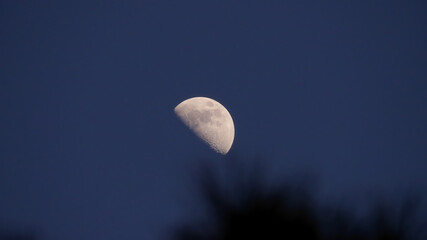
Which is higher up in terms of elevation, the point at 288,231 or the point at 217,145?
the point at 217,145

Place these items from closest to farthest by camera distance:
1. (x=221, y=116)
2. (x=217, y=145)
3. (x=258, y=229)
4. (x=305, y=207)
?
(x=258, y=229), (x=305, y=207), (x=217, y=145), (x=221, y=116)

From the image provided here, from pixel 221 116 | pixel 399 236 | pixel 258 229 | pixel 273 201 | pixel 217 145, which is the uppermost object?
pixel 221 116

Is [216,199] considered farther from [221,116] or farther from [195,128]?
[221,116]

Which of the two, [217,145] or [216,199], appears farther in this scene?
[217,145]

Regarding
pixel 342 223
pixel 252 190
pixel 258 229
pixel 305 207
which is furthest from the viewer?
pixel 342 223

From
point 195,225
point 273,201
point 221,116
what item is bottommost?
point 195,225

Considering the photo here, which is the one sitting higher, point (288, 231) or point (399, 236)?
point (399, 236)

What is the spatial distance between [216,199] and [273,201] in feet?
1.92

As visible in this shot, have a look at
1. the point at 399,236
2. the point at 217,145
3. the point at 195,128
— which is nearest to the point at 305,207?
the point at 399,236

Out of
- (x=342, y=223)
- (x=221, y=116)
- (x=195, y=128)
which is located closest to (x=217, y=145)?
(x=195, y=128)

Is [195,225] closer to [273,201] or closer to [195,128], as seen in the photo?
[273,201]

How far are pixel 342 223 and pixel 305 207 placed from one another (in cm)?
62

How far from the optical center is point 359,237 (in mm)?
5266

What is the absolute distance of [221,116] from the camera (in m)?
19.8
